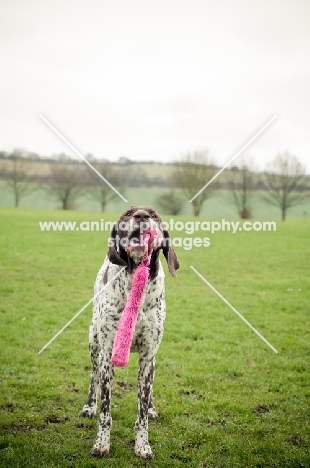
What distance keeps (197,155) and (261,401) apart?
39399 mm

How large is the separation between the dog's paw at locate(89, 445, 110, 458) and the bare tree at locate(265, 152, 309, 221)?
4410 cm

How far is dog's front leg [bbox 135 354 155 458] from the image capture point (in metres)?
5.06

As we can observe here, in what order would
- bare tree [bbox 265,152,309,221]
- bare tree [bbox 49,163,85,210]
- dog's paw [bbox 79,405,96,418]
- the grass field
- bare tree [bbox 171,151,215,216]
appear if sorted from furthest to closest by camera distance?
bare tree [bbox 265,152,309,221]
bare tree [bbox 49,163,85,210]
bare tree [bbox 171,151,215,216]
dog's paw [bbox 79,405,96,418]
the grass field

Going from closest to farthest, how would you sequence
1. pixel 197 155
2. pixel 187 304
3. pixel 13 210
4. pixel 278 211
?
pixel 187 304 < pixel 13 210 < pixel 197 155 < pixel 278 211

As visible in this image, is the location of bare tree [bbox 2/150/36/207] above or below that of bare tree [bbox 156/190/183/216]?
above

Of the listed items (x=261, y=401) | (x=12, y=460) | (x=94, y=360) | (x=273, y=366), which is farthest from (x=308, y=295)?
(x=12, y=460)

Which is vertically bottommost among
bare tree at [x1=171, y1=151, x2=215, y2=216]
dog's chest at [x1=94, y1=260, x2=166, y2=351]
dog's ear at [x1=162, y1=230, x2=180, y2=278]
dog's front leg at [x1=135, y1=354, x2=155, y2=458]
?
dog's front leg at [x1=135, y1=354, x2=155, y2=458]

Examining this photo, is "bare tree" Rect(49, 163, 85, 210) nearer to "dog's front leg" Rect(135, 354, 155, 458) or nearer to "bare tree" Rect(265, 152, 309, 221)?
"bare tree" Rect(265, 152, 309, 221)

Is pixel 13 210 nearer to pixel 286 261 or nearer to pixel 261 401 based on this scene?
pixel 286 261

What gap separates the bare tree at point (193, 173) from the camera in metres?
34.9

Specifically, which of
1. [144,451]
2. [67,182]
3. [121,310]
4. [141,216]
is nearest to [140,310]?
[121,310]

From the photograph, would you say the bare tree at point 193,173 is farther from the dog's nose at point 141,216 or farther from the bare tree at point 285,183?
the dog's nose at point 141,216

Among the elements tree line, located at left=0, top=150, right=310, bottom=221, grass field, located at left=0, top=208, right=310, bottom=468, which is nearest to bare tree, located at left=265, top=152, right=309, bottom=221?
tree line, located at left=0, top=150, right=310, bottom=221

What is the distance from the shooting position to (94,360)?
19.2ft
